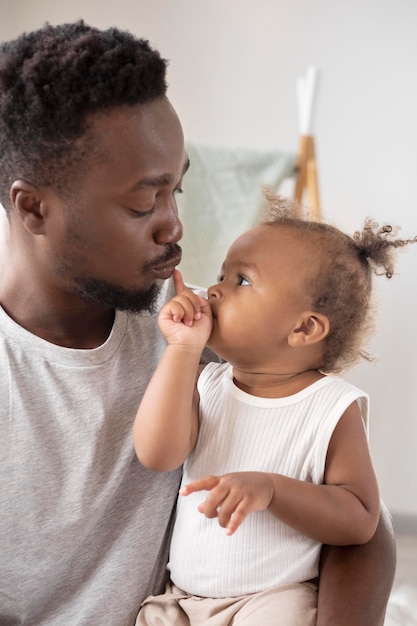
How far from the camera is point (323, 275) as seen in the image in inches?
46.1

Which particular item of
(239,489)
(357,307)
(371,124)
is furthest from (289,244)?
(371,124)

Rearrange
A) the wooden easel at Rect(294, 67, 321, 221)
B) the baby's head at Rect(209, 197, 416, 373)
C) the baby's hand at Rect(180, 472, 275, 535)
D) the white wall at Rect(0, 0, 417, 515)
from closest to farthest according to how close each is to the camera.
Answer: the baby's hand at Rect(180, 472, 275, 535) < the baby's head at Rect(209, 197, 416, 373) < the wooden easel at Rect(294, 67, 321, 221) < the white wall at Rect(0, 0, 417, 515)

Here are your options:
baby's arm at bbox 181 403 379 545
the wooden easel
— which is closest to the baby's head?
baby's arm at bbox 181 403 379 545

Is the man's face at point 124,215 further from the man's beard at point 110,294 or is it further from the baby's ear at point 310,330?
the baby's ear at point 310,330

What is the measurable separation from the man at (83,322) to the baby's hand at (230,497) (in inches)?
8.9

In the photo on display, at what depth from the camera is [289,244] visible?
3.88 ft

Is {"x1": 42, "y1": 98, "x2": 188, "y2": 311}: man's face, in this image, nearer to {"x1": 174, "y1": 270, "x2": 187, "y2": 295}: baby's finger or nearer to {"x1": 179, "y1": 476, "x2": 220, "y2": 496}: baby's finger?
{"x1": 174, "y1": 270, "x2": 187, "y2": 295}: baby's finger

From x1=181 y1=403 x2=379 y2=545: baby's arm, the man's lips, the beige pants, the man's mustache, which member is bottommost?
the beige pants

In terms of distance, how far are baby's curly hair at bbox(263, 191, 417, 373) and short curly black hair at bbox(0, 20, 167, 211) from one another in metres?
0.30

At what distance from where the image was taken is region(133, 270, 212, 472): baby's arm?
1.12m

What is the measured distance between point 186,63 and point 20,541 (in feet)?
6.03

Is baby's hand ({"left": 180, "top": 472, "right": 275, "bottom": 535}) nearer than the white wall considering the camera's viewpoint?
Yes

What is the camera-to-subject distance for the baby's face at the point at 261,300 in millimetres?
1160

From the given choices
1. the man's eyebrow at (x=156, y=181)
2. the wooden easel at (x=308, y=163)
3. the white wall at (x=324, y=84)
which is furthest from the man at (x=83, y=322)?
the white wall at (x=324, y=84)
